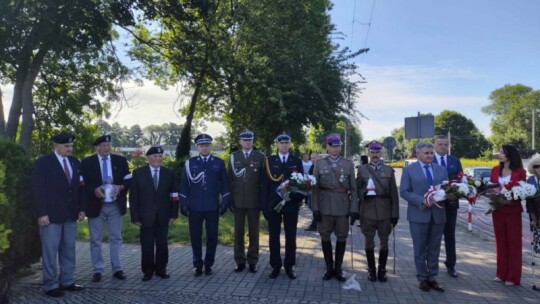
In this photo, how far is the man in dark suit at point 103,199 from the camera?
6.34 m

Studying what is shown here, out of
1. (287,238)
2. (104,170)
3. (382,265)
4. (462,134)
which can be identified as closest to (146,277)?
(104,170)

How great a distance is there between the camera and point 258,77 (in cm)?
1529

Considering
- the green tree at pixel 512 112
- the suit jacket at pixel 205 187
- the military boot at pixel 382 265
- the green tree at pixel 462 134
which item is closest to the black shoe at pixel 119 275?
the suit jacket at pixel 205 187

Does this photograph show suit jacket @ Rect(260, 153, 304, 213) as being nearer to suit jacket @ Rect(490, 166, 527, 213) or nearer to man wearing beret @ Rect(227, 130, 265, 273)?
man wearing beret @ Rect(227, 130, 265, 273)

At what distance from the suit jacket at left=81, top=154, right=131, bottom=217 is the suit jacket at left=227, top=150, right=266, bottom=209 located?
66.5 inches

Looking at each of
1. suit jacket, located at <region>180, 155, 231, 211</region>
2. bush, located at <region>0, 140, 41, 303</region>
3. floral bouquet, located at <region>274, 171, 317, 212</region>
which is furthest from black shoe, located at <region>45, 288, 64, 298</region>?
floral bouquet, located at <region>274, 171, 317, 212</region>

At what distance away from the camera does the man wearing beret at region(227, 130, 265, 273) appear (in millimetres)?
6801

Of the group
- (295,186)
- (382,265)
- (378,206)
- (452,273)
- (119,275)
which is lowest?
(452,273)

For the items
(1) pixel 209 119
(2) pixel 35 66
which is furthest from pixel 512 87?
(2) pixel 35 66

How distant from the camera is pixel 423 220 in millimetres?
6043

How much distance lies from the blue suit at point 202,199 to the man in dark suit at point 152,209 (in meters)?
0.26

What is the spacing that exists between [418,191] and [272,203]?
2147mm

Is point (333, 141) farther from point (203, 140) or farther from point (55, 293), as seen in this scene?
point (55, 293)

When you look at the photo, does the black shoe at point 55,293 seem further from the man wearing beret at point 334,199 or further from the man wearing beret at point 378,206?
the man wearing beret at point 378,206
